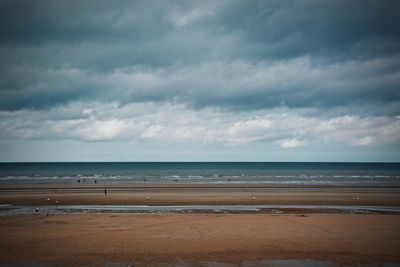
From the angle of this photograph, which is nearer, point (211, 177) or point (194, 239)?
point (194, 239)

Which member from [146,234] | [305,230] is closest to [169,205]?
[146,234]

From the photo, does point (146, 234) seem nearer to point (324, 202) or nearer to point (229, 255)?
point (229, 255)

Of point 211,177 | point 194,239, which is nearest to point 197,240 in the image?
point 194,239

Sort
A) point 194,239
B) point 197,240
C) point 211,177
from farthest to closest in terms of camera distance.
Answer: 1. point 211,177
2. point 194,239
3. point 197,240

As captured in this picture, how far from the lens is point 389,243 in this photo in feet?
51.3

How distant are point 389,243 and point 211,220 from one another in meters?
10.4

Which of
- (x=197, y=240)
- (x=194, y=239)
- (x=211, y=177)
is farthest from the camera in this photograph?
(x=211, y=177)

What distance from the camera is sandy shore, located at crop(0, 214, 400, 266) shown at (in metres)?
13.6

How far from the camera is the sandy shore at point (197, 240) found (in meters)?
13.6

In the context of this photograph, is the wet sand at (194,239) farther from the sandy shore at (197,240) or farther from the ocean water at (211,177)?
the ocean water at (211,177)

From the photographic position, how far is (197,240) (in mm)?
16391

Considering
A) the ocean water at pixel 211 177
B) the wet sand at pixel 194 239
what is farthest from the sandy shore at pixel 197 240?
the ocean water at pixel 211 177

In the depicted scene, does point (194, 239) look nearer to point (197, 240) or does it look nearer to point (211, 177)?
point (197, 240)

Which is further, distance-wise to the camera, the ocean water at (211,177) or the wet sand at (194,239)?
the ocean water at (211,177)
